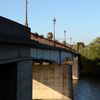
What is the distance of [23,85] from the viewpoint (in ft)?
66.7

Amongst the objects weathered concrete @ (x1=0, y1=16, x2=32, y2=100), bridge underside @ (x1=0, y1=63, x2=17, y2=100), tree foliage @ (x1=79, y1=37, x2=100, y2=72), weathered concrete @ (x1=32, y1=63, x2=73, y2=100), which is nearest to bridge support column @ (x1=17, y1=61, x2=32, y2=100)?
weathered concrete @ (x1=0, y1=16, x2=32, y2=100)

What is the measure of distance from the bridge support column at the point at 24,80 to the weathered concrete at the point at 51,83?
85.7 feet

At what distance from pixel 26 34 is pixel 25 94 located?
3624 millimetres

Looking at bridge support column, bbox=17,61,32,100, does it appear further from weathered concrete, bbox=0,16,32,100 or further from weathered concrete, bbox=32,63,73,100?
weathered concrete, bbox=32,63,73,100

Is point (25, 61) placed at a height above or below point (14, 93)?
above

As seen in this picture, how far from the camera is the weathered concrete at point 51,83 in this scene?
48469mm

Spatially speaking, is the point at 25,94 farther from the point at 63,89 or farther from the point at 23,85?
the point at 63,89

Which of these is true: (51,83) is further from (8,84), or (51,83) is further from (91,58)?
(91,58)

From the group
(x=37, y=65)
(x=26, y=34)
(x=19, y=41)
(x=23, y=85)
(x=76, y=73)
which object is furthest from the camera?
(x=76, y=73)

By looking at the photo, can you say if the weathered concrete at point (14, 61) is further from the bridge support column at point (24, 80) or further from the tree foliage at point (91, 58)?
the tree foliage at point (91, 58)

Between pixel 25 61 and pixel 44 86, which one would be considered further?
pixel 44 86

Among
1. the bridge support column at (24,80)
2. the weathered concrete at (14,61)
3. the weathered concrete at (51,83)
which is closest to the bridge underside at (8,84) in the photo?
the weathered concrete at (14,61)

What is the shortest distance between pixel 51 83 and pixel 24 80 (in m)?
28.8

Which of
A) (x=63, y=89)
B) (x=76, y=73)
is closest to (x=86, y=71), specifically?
(x=76, y=73)
